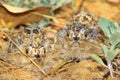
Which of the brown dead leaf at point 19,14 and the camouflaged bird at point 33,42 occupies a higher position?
the brown dead leaf at point 19,14

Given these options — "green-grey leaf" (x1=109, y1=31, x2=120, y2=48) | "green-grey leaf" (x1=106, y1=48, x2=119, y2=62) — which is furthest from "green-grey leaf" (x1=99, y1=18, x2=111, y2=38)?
"green-grey leaf" (x1=106, y1=48, x2=119, y2=62)

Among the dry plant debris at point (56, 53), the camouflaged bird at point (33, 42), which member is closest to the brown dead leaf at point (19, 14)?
the dry plant debris at point (56, 53)

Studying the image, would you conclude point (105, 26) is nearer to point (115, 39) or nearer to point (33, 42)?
point (115, 39)

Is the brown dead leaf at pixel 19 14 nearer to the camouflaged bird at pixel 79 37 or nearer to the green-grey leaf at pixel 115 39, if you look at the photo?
the camouflaged bird at pixel 79 37

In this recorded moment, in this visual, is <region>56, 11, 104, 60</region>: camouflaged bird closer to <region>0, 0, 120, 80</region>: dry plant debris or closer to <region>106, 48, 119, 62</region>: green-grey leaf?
<region>0, 0, 120, 80</region>: dry plant debris

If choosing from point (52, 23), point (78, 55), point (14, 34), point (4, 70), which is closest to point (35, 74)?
point (4, 70)

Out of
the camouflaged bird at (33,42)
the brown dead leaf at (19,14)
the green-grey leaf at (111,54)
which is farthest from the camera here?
the brown dead leaf at (19,14)

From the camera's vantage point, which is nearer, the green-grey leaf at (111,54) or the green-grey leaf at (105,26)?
the green-grey leaf at (111,54)

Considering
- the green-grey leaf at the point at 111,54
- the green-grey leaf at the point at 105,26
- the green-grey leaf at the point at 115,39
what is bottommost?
the green-grey leaf at the point at 111,54

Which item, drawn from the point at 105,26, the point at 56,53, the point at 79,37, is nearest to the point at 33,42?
the point at 56,53
